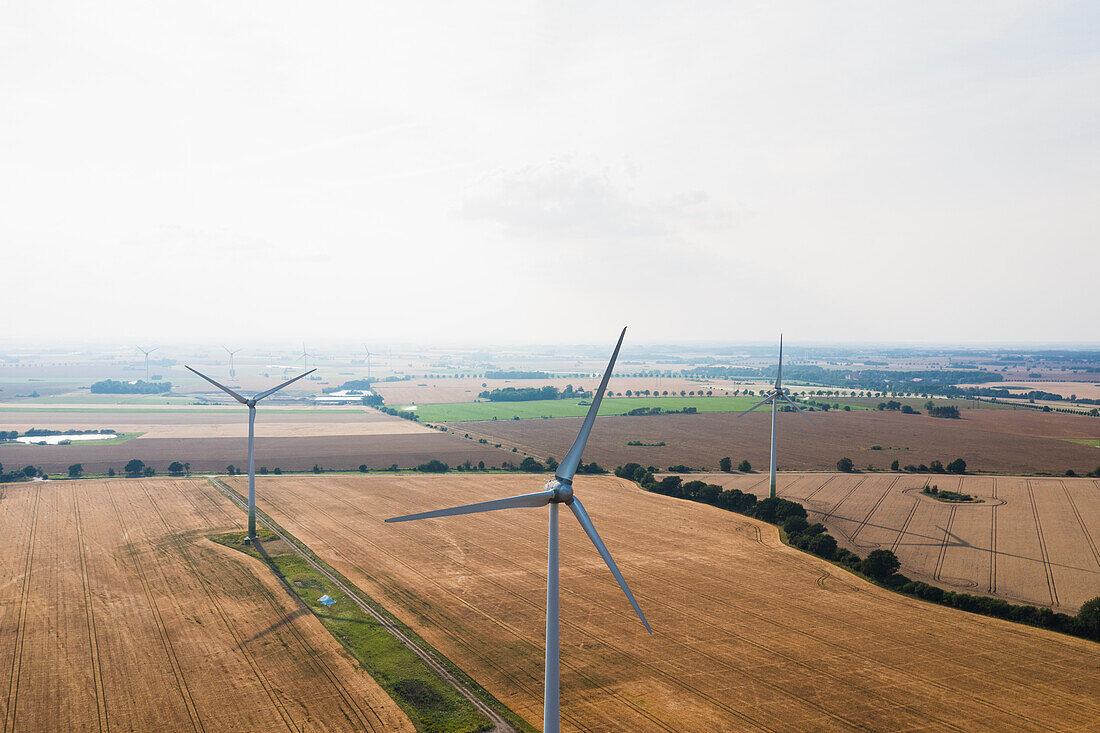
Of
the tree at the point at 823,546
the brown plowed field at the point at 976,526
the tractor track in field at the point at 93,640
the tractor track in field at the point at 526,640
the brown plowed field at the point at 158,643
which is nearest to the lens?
the tractor track in field at the point at 526,640

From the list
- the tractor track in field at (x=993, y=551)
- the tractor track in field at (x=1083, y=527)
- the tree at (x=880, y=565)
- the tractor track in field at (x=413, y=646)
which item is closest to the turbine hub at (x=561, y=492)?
the tractor track in field at (x=413, y=646)

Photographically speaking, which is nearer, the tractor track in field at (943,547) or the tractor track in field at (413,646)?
the tractor track in field at (413,646)

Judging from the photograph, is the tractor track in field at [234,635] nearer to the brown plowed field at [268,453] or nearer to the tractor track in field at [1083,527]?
the brown plowed field at [268,453]

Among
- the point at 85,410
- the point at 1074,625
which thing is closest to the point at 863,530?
the point at 1074,625

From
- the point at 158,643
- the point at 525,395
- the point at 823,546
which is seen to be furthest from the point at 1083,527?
the point at 525,395

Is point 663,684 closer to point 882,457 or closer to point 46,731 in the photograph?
point 46,731

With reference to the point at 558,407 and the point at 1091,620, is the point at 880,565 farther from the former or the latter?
the point at 558,407

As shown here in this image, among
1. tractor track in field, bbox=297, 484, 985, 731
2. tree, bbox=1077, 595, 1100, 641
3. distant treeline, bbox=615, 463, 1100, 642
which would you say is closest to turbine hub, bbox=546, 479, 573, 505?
tractor track in field, bbox=297, 484, 985, 731

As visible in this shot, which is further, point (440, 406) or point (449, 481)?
point (440, 406)
